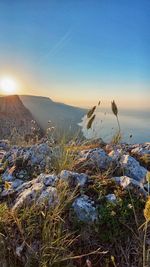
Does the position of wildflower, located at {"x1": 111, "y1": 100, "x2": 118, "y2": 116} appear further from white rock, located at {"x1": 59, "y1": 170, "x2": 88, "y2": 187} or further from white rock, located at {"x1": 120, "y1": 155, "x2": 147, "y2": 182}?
white rock, located at {"x1": 59, "y1": 170, "x2": 88, "y2": 187}

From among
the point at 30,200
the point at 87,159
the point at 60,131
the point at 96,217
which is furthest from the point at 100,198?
the point at 60,131

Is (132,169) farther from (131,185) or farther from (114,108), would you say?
(114,108)

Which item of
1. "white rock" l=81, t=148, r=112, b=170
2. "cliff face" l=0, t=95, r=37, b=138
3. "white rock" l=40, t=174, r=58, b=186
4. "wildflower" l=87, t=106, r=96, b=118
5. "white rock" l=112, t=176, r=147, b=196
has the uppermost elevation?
"wildflower" l=87, t=106, r=96, b=118

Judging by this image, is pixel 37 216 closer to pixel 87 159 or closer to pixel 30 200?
pixel 30 200

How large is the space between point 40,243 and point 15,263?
281mm

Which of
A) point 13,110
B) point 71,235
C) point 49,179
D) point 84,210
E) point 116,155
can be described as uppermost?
point 116,155

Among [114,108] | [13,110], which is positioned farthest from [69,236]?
[13,110]

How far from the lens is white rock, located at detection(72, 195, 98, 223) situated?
3.39 m

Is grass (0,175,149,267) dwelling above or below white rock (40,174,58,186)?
below

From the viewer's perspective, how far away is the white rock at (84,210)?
3390mm

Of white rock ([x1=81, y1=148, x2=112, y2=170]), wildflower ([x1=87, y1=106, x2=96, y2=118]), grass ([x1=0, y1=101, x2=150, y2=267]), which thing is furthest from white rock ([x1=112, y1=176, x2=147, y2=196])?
wildflower ([x1=87, y1=106, x2=96, y2=118])

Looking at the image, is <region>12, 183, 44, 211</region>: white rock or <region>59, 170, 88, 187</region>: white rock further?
<region>59, 170, 88, 187</region>: white rock

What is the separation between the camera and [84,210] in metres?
3.43

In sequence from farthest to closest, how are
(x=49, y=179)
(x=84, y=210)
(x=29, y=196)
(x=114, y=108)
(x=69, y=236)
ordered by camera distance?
1. (x=114, y=108)
2. (x=49, y=179)
3. (x=29, y=196)
4. (x=84, y=210)
5. (x=69, y=236)
